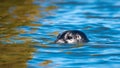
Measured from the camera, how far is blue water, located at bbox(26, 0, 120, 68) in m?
9.97

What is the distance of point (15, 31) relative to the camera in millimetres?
12984

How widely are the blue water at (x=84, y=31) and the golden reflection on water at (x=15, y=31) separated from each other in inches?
10.1

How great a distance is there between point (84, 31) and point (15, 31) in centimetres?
182

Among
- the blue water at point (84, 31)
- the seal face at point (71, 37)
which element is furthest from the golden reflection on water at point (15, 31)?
the seal face at point (71, 37)

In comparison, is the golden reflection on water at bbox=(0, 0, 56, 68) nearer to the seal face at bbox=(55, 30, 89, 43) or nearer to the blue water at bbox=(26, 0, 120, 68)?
the blue water at bbox=(26, 0, 120, 68)

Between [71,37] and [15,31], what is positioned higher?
[15,31]

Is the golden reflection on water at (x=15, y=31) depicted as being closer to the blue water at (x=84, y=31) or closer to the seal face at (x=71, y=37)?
the blue water at (x=84, y=31)

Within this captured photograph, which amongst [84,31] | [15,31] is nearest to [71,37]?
[84,31]

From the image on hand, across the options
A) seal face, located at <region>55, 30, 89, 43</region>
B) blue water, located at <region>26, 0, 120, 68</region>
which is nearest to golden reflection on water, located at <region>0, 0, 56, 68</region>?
blue water, located at <region>26, 0, 120, 68</region>

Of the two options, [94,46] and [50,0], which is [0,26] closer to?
[94,46]

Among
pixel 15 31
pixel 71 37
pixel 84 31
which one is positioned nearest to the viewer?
pixel 71 37

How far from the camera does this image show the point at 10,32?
12.9 metres

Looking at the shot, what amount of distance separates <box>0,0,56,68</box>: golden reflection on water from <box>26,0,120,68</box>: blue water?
257mm

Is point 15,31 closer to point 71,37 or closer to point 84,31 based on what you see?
point 84,31
